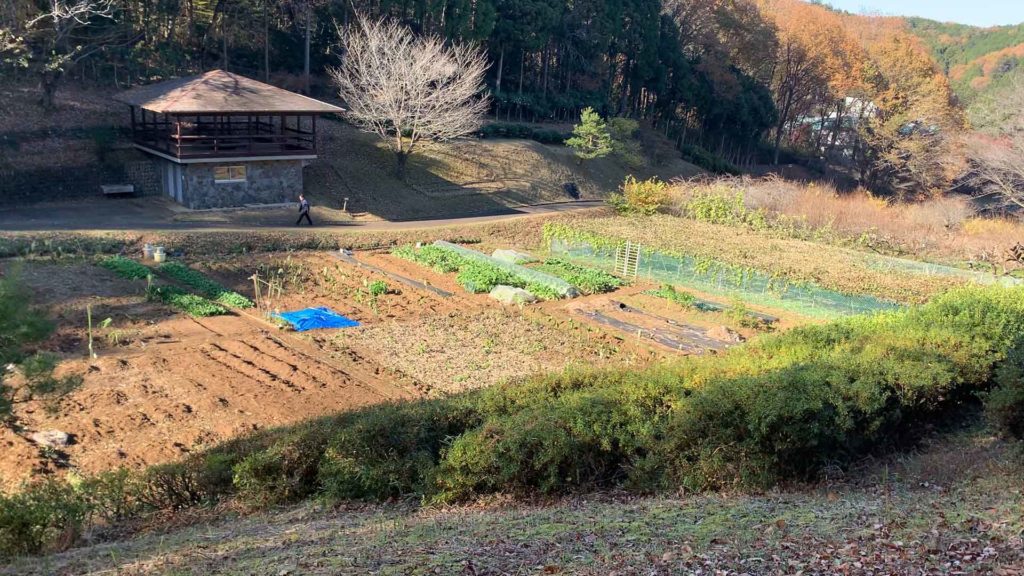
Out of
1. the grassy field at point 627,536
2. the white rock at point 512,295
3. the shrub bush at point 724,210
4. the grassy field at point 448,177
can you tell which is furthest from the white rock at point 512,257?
the grassy field at point 627,536

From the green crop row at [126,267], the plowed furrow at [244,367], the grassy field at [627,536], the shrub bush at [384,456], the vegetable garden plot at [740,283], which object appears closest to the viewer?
the grassy field at [627,536]

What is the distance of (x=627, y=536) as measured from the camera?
695 cm

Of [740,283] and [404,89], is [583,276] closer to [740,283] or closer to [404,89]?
[740,283]

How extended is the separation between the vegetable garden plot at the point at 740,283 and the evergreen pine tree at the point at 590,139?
13.3 m

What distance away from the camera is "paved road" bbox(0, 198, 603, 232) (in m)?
22.4

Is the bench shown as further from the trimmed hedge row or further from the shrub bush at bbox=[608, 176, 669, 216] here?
the trimmed hedge row

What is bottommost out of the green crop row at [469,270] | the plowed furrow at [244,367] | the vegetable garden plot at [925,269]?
the plowed furrow at [244,367]

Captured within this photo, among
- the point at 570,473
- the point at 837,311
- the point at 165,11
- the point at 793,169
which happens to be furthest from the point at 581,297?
the point at 793,169

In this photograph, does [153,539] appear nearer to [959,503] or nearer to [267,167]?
[959,503]

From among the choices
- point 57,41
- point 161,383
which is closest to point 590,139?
point 57,41

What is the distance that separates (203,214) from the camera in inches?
976

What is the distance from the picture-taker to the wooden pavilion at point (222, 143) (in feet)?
80.6

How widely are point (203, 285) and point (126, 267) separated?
74.9 inches

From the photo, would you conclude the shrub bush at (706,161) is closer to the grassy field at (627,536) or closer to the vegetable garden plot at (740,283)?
the vegetable garden plot at (740,283)
